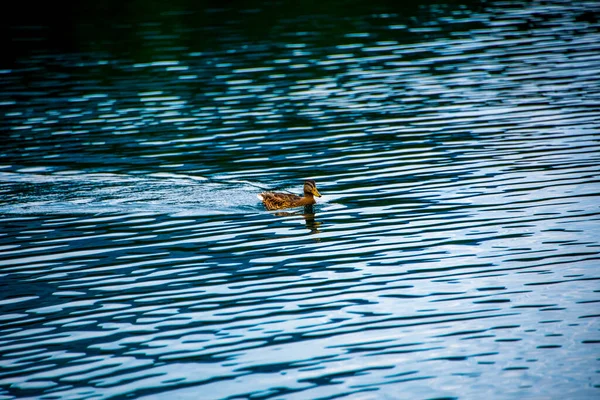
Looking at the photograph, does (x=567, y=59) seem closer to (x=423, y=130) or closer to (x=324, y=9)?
(x=423, y=130)

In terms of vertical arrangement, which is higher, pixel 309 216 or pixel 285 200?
pixel 285 200

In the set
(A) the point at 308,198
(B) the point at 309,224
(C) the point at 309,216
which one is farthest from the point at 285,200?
(B) the point at 309,224

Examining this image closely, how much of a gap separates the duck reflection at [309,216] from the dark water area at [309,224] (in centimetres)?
11

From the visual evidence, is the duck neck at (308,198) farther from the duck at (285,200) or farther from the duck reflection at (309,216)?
the duck reflection at (309,216)

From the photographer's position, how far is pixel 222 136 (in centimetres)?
3033

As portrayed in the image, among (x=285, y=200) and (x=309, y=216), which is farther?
(x=285, y=200)

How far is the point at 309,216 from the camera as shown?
21703 mm

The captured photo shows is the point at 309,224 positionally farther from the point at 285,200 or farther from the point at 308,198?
the point at 285,200

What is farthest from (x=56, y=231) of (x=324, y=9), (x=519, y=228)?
(x=324, y=9)

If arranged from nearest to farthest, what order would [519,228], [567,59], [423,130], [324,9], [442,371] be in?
1. [442,371]
2. [519,228]
3. [423,130]
4. [567,59]
5. [324,9]

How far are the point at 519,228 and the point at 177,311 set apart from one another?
7.49 metres

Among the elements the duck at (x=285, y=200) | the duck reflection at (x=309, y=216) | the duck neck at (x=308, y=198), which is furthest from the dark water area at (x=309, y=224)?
the duck neck at (x=308, y=198)

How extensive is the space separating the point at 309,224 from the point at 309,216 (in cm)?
72

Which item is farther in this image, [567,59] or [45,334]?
[567,59]
